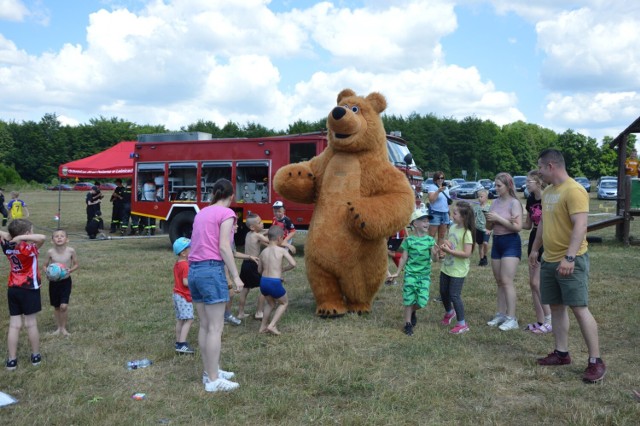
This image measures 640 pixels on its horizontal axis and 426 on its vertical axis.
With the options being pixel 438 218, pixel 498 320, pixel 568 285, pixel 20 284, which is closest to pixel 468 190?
pixel 438 218

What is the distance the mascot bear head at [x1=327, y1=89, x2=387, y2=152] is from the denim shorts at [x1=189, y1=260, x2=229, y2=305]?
2.54 meters

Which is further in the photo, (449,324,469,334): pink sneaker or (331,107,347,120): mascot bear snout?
(331,107,347,120): mascot bear snout

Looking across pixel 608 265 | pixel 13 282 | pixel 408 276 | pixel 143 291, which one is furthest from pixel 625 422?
pixel 608 265

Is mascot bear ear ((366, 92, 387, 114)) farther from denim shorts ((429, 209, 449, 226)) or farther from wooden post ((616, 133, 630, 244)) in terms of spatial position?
wooden post ((616, 133, 630, 244))

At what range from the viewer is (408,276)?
18.9ft

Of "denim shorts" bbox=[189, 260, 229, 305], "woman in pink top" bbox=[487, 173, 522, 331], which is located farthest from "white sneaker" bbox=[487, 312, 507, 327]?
"denim shorts" bbox=[189, 260, 229, 305]

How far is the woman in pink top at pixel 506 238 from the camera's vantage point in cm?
565

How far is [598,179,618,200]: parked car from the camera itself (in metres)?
30.3

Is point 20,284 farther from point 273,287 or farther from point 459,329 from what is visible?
point 459,329

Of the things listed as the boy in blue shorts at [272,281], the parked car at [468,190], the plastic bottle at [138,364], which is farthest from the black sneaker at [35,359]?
the parked car at [468,190]

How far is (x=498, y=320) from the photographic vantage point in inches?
235

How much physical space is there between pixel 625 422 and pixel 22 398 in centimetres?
427

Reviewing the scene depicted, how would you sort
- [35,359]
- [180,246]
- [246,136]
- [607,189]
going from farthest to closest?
[246,136] < [607,189] < [180,246] < [35,359]

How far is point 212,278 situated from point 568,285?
2.84 metres
